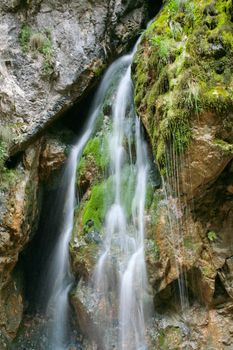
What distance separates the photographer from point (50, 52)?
322 inches

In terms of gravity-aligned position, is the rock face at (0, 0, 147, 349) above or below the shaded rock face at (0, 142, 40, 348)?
above

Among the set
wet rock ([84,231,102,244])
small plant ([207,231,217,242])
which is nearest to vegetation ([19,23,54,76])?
wet rock ([84,231,102,244])

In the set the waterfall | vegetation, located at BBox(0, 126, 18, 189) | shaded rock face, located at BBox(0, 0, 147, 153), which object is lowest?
the waterfall

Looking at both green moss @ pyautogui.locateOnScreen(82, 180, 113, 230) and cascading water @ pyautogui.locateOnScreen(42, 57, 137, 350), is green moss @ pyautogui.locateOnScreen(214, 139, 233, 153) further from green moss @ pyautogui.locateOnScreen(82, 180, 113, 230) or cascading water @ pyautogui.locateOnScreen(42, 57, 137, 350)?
cascading water @ pyautogui.locateOnScreen(42, 57, 137, 350)

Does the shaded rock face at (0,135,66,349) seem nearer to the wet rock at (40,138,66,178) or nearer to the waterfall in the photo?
the wet rock at (40,138,66,178)

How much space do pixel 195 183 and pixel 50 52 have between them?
4498 millimetres

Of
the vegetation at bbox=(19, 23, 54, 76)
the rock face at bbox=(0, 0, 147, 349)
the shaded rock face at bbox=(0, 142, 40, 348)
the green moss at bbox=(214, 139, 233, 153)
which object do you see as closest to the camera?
the green moss at bbox=(214, 139, 233, 153)

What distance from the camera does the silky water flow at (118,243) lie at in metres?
6.10

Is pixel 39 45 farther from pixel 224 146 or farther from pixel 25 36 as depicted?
pixel 224 146

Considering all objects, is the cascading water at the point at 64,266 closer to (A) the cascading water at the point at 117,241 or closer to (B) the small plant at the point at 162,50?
(A) the cascading water at the point at 117,241

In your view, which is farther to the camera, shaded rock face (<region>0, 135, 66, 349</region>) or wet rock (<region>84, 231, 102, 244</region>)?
shaded rock face (<region>0, 135, 66, 349</region>)

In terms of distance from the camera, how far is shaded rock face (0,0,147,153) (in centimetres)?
765

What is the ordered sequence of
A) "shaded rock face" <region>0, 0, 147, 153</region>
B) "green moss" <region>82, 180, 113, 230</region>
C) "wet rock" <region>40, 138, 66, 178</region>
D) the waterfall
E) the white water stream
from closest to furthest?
the waterfall, the white water stream, "green moss" <region>82, 180, 113, 230</region>, "shaded rock face" <region>0, 0, 147, 153</region>, "wet rock" <region>40, 138, 66, 178</region>

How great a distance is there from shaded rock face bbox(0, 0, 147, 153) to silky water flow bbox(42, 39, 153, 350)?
0.72m
